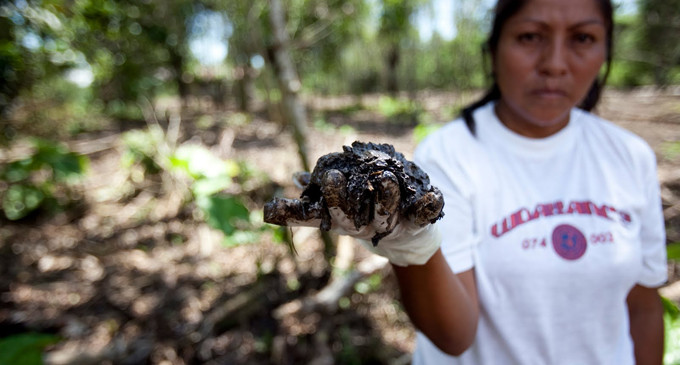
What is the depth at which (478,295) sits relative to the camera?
1177 millimetres

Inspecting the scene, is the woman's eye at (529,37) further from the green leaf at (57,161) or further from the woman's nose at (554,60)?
the green leaf at (57,161)

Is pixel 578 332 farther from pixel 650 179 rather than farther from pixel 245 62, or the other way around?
pixel 245 62

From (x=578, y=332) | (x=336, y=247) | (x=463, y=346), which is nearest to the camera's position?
(x=463, y=346)

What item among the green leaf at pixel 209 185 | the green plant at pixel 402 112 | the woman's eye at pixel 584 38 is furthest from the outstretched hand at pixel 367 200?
the green plant at pixel 402 112

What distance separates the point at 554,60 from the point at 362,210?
0.97m

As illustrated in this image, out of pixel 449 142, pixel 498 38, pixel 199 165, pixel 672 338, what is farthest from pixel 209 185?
pixel 672 338

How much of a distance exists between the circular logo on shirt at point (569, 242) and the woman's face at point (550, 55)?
39cm

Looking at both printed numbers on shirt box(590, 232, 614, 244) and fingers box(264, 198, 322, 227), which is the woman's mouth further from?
fingers box(264, 198, 322, 227)

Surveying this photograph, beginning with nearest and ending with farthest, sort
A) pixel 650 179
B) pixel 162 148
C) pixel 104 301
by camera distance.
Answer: pixel 650 179 < pixel 104 301 < pixel 162 148

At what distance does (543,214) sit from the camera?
1.21m

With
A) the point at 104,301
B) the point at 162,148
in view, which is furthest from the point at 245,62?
the point at 104,301

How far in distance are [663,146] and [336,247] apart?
19.3 feet

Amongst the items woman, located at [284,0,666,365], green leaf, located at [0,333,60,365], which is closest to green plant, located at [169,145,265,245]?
green leaf, located at [0,333,60,365]

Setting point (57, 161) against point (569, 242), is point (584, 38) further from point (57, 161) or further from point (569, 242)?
point (57, 161)
